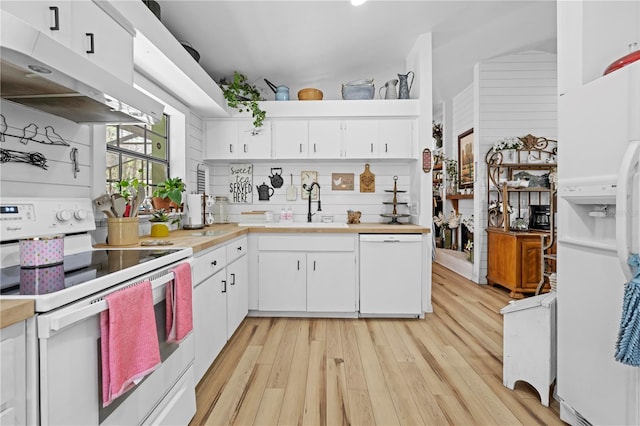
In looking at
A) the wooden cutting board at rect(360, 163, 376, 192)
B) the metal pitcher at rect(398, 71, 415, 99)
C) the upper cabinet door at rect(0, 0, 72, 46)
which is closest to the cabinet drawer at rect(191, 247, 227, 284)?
the upper cabinet door at rect(0, 0, 72, 46)

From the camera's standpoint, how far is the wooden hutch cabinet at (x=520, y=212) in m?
4.07

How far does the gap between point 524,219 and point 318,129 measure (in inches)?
117

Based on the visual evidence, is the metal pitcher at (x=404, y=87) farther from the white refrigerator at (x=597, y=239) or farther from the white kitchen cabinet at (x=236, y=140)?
the white refrigerator at (x=597, y=239)

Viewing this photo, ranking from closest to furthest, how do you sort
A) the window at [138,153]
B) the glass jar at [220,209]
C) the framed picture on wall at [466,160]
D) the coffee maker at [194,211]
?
the window at [138,153] → the coffee maker at [194,211] → the glass jar at [220,209] → the framed picture on wall at [466,160]

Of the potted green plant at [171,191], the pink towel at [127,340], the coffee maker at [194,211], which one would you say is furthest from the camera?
the coffee maker at [194,211]

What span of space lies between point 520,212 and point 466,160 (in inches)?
52.2


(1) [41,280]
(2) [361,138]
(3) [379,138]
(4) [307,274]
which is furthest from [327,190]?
(1) [41,280]

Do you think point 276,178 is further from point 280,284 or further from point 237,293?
point 237,293

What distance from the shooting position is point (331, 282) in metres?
3.35

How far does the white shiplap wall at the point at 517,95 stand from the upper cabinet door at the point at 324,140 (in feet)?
7.67

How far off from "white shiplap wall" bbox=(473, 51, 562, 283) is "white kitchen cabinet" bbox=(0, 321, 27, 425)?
5.06 metres

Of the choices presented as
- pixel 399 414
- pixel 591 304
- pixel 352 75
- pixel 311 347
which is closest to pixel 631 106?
pixel 591 304

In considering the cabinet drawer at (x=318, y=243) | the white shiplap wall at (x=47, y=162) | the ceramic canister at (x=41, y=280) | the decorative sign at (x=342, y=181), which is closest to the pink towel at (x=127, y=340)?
the ceramic canister at (x=41, y=280)

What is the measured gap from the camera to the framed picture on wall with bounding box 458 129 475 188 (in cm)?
537
